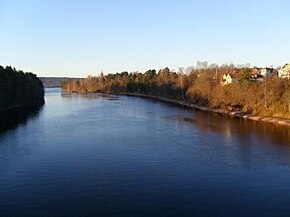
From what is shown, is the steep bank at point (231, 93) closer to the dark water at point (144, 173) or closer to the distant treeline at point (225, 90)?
the distant treeline at point (225, 90)

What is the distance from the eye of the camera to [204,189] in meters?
16.4

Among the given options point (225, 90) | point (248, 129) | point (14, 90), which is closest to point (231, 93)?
point (225, 90)

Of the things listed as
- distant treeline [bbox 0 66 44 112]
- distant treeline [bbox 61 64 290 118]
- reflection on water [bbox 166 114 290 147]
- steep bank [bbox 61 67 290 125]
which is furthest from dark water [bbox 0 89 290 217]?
distant treeline [bbox 0 66 44 112]

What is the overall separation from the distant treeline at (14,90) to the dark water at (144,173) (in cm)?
2543

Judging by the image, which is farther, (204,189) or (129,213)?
(204,189)

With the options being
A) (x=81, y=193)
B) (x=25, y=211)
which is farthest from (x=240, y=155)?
(x=25, y=211)

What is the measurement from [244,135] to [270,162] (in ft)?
33.3

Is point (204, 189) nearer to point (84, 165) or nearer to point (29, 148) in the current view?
point (84, 165)

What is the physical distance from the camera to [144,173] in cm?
1883

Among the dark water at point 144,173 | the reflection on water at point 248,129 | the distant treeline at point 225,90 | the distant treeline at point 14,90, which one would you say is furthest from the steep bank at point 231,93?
the distant treeline at point 14,90

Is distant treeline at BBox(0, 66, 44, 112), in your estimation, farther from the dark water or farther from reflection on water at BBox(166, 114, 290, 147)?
reflection on water at BBox(166, 114, 290, 147)

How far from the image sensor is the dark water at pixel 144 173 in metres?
14.3

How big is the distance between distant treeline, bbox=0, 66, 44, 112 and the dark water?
25.4m

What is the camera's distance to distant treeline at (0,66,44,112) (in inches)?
2195
